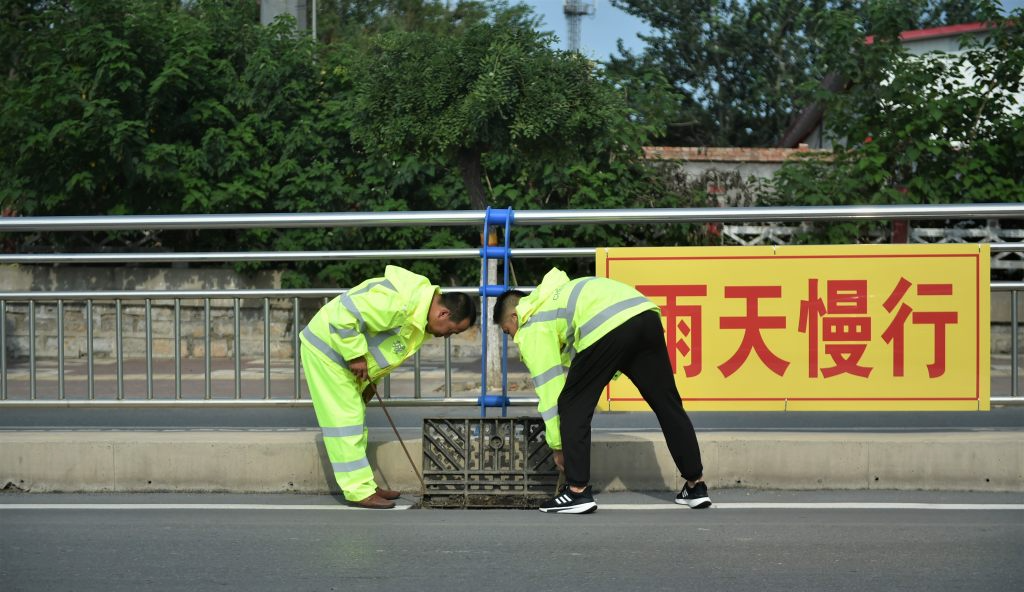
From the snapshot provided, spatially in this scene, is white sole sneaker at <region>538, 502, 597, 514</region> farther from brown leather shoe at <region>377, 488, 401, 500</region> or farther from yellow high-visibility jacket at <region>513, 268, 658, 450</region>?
brown leather shoe at <region>377, 488, 401, 500</region>

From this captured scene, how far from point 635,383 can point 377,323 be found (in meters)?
1.31

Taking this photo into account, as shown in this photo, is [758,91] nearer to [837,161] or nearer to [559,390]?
[837,161]

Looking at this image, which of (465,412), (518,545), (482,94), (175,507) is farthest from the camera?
(482,94)

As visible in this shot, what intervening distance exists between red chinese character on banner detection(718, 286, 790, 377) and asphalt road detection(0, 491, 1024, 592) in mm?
667

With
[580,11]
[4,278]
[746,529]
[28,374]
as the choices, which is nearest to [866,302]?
[746,529]

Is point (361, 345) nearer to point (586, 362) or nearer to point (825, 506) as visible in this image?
point (586, 362)

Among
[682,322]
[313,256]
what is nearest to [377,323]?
[313,256]

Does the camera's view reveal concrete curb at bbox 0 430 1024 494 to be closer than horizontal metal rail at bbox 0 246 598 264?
Yes

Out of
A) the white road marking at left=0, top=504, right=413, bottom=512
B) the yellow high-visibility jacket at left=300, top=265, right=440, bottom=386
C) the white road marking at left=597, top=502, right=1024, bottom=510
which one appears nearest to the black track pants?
the white road marking at left=597, top=502, right=1024, bottom=510

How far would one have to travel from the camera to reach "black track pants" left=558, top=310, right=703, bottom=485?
6152mm

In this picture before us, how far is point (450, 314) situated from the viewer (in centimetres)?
643

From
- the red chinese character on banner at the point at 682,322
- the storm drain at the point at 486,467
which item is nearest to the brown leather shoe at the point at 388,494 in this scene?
the storm drain at the point at 486,467

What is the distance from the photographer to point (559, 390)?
626 centimetres

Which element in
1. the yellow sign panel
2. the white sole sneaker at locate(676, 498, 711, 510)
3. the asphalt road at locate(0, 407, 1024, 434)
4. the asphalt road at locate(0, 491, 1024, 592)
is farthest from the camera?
the asphalt road at locate(0, 407, 1024, 434)
